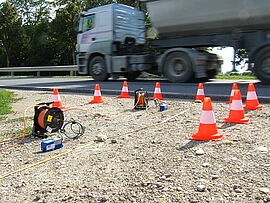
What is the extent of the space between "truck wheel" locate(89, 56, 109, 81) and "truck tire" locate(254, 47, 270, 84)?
7.37 m

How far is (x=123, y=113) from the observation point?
6.86m

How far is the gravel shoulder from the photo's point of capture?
2.74 metres

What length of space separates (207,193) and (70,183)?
1.35m

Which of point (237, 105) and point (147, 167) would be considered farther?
point (237, 105)

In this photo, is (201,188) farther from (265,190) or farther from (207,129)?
(207,129)

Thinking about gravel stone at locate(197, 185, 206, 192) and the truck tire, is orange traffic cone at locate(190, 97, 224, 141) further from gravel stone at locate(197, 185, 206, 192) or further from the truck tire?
the truck tire

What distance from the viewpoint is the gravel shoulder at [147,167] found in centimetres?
274

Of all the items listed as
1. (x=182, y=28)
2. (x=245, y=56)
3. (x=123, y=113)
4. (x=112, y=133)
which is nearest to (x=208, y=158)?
(x=112, y=133)

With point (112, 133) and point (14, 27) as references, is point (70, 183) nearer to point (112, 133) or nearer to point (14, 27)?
point (112, 133)

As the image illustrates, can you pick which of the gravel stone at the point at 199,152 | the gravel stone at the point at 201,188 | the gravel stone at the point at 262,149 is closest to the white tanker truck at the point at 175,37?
the gravel stone at the point at 262,149

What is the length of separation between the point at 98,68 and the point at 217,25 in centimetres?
651

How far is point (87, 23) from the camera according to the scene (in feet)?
49.7

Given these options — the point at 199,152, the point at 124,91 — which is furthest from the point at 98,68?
the point at 199,152

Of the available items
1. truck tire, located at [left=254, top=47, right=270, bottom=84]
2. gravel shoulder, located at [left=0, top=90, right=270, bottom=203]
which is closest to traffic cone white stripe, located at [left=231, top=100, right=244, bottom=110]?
gravel shoulder, located at [left=0, top=90, right=270, bottom=203]
